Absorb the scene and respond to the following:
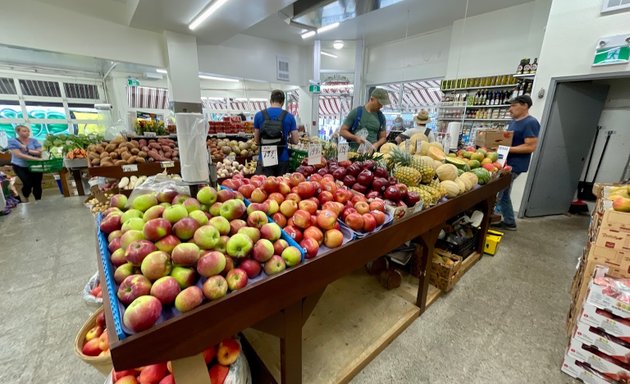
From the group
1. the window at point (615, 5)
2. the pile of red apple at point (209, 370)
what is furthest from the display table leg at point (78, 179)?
the window at point (615, 5)

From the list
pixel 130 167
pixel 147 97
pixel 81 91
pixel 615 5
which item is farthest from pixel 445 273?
pixel 81 91

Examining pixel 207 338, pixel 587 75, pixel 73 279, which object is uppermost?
pixel 587 75

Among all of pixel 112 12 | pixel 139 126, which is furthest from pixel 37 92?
pixel 139 126

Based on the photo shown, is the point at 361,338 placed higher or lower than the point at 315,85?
lower

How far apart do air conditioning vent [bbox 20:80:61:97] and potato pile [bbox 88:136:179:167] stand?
25.0 feet

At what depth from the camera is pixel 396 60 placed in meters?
7.53

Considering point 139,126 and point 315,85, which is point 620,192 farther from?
point 315,85

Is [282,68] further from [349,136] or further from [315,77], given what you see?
[349,136]

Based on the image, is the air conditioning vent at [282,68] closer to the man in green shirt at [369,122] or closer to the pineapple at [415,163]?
the man in green shirt at [369,122]

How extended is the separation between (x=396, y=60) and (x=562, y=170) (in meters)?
5.07

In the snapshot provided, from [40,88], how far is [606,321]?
13.3 meters

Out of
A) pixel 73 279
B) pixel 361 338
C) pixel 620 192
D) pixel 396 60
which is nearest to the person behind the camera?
pixel 361 338

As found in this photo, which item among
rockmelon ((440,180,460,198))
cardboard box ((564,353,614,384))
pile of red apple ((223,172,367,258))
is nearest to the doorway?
rockmelon ((440,180,460,198))

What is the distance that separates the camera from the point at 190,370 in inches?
33.8
